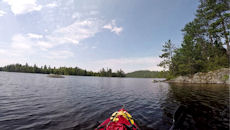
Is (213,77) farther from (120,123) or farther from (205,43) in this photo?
(120,123)

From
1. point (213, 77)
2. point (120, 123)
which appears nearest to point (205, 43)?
point (213, 77)

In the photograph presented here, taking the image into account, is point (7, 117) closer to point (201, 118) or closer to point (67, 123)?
point (67, 123)

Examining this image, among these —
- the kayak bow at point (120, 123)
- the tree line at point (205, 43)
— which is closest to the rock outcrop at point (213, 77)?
the tree line at point (205, 43)

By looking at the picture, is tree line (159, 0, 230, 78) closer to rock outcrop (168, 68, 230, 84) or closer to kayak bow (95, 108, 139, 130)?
rock outcrop (168, 68, 230, 84)

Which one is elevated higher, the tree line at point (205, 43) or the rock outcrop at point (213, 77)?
the tree line at point (205, 43)

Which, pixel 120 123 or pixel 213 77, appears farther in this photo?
pixel 213 77

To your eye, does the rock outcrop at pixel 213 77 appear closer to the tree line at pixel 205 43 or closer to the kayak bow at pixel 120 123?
the tree line at pixel 205 43

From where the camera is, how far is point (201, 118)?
19.0ft

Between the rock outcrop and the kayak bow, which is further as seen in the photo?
the rock outcrop

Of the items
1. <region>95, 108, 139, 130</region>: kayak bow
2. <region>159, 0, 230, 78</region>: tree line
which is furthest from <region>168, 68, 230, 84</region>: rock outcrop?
<region>95, 108, 139, 130</region>: kayak bow

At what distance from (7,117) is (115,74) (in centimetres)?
16451

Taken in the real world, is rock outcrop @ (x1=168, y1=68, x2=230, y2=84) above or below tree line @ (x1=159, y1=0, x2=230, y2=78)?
below

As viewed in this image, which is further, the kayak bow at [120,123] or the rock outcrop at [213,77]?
the rock outcrop at [213,77]

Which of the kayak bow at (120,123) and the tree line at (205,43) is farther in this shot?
the tree line at (205,43)
